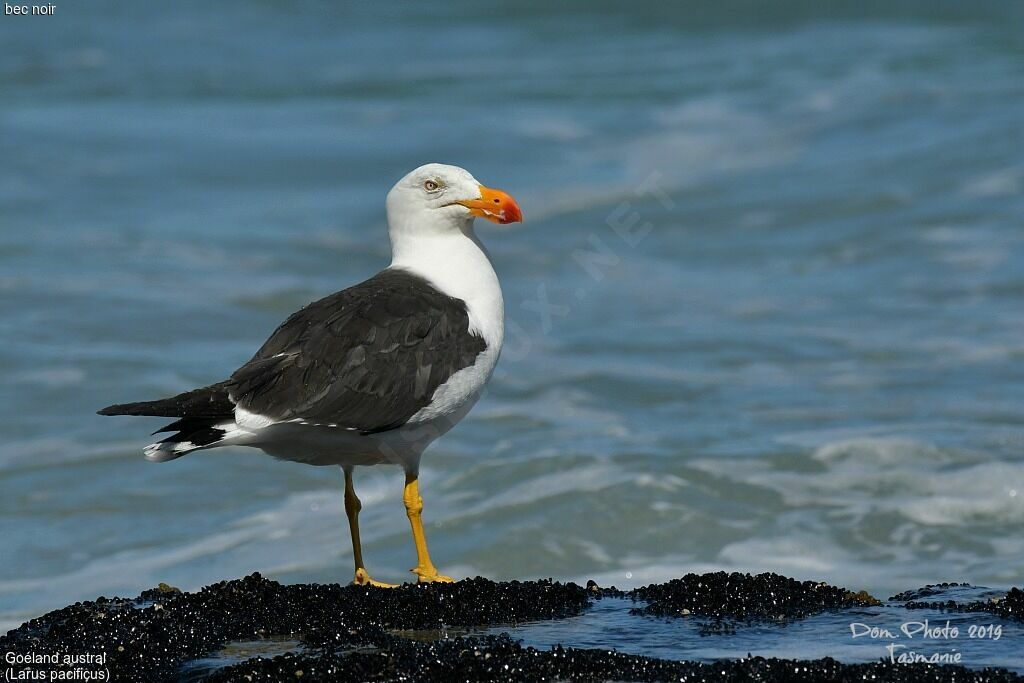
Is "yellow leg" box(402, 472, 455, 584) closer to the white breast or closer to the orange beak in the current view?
the white breast

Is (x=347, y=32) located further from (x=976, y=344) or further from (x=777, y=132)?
(x=976, y=344)

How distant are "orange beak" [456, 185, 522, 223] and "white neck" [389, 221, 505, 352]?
182 mm

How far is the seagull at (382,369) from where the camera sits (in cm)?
688

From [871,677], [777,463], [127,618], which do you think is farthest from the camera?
[777,463]

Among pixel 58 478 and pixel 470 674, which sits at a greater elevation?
pixel 58 478

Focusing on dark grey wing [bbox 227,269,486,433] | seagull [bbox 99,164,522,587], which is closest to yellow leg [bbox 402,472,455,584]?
seagull [bbox 99,164,522,587]

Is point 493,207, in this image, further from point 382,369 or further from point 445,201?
point 382,369

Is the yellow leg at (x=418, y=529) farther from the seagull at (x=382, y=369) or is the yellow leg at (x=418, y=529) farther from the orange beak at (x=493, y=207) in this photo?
the orange beak at (x=493, y=207)

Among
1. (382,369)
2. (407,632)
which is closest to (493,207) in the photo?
(382,369)

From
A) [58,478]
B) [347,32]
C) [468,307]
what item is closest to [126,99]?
[347,32]

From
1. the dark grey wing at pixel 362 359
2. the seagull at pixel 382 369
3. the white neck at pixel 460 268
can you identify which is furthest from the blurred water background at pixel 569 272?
the dark grey wing at pixel 362 359

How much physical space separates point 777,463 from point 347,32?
2136cm

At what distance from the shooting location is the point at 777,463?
12.3m

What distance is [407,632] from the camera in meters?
6.05
